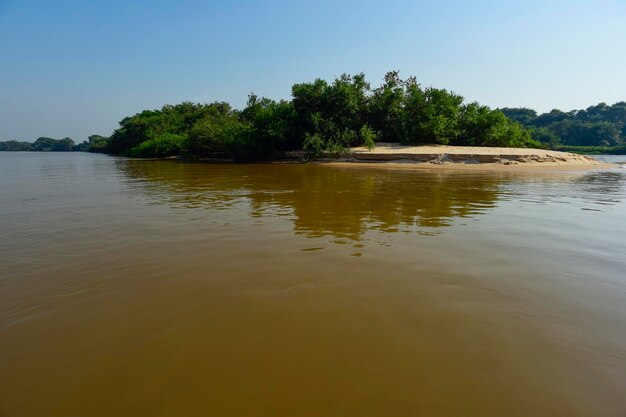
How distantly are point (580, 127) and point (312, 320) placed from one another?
80.8 m

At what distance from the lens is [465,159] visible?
21.2 m

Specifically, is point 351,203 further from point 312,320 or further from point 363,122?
point 363,122

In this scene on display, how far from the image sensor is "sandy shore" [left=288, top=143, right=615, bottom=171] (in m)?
20.4

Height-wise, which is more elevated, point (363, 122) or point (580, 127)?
point (580, 127)

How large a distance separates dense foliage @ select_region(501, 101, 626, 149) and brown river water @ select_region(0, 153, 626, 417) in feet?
151

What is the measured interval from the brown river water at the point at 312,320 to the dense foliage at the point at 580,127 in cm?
4604

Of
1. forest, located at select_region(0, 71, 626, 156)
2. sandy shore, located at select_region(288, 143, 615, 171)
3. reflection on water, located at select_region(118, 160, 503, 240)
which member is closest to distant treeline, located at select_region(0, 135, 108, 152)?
forest, located at select_region(0, 71, 626, 156)

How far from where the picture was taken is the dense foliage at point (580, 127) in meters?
59.3

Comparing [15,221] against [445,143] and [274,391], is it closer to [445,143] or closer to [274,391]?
[274,391]

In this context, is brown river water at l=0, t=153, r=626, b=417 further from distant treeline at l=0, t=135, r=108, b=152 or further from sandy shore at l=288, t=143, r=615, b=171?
distant treeline at l=0, t=135, r=108, b=152

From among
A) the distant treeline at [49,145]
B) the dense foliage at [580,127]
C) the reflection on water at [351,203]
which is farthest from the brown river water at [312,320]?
the distant treeline at [49,145]

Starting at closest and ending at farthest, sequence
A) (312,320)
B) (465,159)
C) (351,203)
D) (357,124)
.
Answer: (312,320) → (351,203) → (465,159) → (357,124)

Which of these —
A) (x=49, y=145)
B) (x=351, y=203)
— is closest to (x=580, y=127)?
(x=351, y=203)

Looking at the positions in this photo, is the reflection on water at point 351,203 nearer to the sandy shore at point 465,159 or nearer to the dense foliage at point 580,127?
the sandy shore at point 465,159
